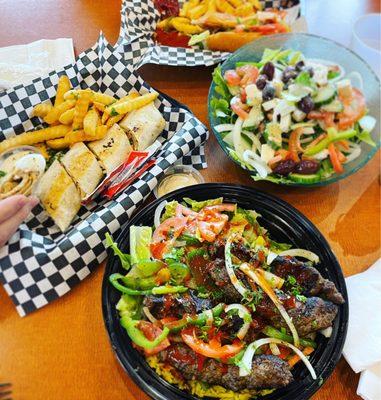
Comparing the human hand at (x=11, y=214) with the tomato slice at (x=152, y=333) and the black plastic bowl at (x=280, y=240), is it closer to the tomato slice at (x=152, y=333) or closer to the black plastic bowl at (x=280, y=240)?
the black plastic bowl at (x=280, y=240)

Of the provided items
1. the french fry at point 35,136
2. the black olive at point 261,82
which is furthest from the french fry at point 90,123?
the black olive at point 261,82

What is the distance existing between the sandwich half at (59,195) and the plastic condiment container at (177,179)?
437 millimetres

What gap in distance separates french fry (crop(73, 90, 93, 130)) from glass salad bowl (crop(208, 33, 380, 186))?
69 centimetres

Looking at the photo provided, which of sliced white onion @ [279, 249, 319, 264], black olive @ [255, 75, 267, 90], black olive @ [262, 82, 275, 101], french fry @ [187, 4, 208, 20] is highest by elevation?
french fry @ [187, 4, 208, 20]

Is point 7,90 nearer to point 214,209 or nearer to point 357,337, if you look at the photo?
point 214,209

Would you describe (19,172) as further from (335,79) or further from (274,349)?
(335,79)

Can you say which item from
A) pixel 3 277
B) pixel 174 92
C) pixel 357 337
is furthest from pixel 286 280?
pixel 174 92

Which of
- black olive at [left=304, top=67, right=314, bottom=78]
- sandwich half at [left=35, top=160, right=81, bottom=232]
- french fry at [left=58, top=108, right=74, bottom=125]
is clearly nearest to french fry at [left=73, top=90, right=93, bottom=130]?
french fry at [left=58, top=108, right=74, bottom=125]

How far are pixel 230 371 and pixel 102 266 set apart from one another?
0.82 meters

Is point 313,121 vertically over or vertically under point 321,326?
over

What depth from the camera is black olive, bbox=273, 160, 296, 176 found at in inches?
89.0

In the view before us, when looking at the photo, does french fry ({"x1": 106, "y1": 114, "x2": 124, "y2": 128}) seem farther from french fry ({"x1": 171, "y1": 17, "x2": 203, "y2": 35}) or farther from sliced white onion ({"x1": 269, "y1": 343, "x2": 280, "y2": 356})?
sliced white onion ({"x1": 269, "y1": 343, "x2": 280, "y2": 356})

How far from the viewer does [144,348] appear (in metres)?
1.67

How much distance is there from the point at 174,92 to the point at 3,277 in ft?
5.23
